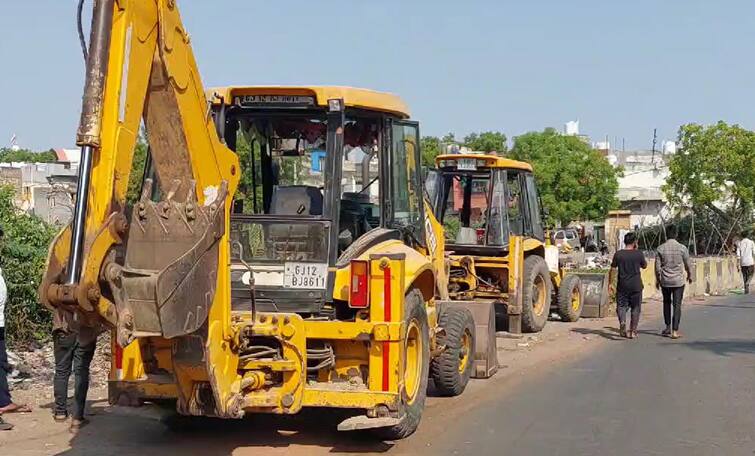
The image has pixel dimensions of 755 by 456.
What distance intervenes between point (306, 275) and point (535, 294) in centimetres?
936

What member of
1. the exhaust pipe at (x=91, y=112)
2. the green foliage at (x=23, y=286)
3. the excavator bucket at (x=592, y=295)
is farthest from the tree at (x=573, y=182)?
the exhaust pipe at (x=91, y=112)

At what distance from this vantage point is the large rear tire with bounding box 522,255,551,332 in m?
15.0

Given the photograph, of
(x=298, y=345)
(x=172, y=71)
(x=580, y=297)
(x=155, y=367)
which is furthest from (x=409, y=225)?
(x=580, y=297)

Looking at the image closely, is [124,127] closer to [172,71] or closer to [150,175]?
[172,71]

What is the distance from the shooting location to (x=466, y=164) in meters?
15.3

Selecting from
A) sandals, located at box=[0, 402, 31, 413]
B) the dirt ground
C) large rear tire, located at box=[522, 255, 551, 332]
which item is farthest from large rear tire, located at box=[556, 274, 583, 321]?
sandals, located at box=[0, 402, 31, 413]

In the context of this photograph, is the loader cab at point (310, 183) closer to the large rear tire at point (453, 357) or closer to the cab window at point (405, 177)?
the cab window at point (405, 177)

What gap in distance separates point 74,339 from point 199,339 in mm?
2526

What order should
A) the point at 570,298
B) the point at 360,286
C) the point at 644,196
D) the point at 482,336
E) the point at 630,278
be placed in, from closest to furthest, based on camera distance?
the point at 360,286
the point at 482,336
the point at 630,278
the point at 570,298
the point at 644,196

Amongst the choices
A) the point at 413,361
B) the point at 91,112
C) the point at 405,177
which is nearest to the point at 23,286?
the point at 405,177

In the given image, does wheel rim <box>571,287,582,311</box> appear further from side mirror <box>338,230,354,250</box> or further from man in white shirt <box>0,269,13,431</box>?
man in white shirt <box>0,269,13,431</box>

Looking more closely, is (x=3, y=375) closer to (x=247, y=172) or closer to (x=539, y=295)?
(x=247, y=172)

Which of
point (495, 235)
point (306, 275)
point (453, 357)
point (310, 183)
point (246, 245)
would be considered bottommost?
point (453, 357)

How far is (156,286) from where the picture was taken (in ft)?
17.1
